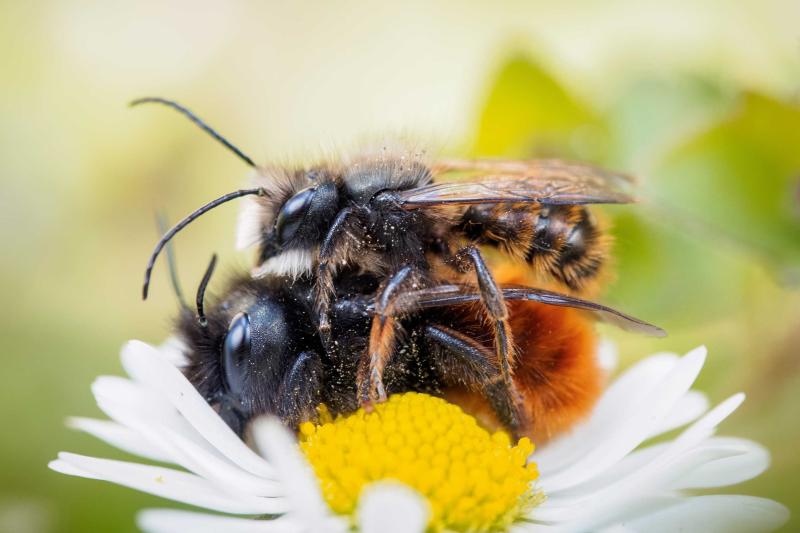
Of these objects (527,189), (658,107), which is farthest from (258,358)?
(658,107)

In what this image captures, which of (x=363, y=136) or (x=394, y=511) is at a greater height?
(x=363, y=136)

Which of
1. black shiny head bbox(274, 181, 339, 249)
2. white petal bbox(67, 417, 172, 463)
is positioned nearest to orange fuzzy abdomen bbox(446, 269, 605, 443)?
black shiny head bbox(274, 181, 339, 249)

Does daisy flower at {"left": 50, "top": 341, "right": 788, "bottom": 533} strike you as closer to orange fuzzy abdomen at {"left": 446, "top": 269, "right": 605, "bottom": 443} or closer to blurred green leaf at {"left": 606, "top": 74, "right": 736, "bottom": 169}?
orange fuzzy abdomen at {"left": 446, "top": 269, "right": 605, "bottom": 443}

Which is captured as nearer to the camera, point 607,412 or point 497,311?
point 497,311

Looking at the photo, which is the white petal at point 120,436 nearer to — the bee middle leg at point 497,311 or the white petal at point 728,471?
the bee middle leg at point 497,311

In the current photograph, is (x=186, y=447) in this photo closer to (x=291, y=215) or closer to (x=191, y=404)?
(x=191, y=404)

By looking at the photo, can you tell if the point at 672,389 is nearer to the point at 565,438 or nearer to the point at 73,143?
the point at 565,438

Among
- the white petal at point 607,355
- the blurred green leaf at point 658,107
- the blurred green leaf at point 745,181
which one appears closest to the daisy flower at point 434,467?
the white petal at point 607,355

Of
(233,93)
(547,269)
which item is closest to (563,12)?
(233,93)
